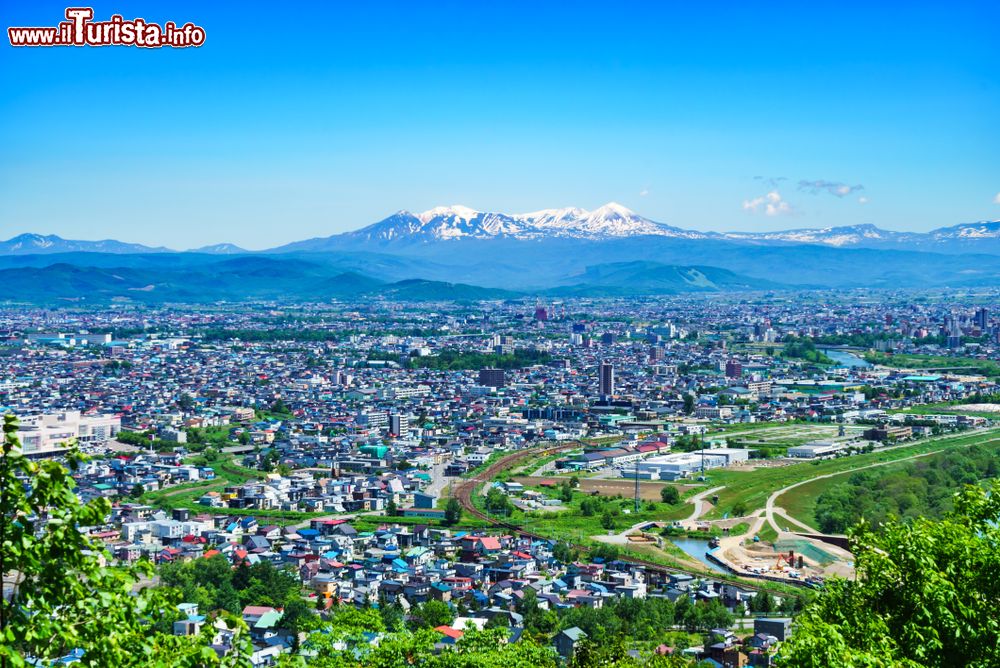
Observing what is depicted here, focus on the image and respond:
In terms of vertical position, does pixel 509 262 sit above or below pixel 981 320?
above

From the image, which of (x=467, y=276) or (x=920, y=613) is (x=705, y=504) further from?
(x=467, y=276)

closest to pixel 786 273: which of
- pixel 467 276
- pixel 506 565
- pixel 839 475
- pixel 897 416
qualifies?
pixel 467 276

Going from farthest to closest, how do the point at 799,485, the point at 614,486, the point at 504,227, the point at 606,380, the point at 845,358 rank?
the point at 504,227 < the point at 845,358 < the point at 606,380 < the point at 614,486 < the point at 799,485

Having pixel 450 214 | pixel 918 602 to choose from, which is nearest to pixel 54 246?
pixel 450 214

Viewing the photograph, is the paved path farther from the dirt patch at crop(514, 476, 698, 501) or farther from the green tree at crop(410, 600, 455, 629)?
the green tree at crop(410, 600, 455, 629)

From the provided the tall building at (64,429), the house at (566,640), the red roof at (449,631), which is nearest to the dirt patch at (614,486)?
the tall building at (64,429)

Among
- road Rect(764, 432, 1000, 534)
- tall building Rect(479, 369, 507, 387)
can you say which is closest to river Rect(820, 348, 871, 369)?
tall building Rect(479, 369, 507, 387)

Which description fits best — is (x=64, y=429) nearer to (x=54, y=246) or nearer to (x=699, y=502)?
(x=699, y=502)
